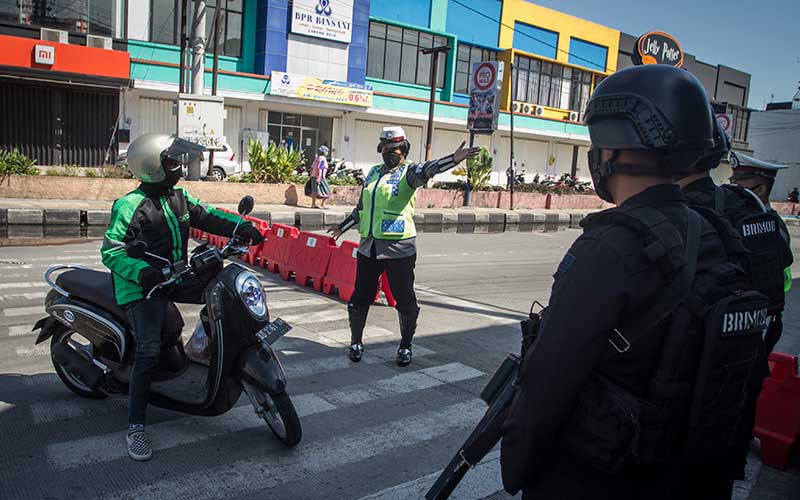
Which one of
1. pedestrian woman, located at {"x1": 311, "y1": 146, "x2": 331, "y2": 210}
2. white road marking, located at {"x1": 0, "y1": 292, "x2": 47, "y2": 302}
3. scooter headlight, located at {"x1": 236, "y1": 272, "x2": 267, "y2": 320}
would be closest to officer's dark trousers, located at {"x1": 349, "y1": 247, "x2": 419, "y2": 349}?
scooter headlight, located at {"x1": 236, "y1": 272, "x2": 267, "y2": 320}

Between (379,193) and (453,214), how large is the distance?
14702mm

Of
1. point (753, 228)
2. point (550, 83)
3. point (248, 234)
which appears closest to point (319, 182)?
point (248, 234)

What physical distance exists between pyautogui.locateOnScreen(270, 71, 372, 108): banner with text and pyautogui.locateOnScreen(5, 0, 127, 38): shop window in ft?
21.0

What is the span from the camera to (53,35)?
2262cm

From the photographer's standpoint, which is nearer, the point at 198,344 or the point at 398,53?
the point at 198,344

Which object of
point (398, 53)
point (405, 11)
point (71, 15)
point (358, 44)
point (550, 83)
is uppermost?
point (405, 11)

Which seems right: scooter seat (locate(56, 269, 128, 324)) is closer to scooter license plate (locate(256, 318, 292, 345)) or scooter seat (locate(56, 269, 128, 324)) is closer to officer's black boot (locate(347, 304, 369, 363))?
scooter license plate (locate(256, 318, 292, 345))

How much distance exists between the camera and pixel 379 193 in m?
5.56

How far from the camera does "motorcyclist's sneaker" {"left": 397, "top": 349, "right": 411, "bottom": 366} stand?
5.67 metres

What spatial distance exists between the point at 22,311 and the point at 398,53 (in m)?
30.4

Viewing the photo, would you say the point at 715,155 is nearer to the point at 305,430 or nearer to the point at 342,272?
the point at 305,430

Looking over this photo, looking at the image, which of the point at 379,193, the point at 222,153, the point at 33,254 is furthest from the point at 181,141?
the point at 222,153

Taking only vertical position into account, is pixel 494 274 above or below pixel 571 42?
below

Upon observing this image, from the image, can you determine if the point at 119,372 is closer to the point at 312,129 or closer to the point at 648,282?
the point at 648,282
